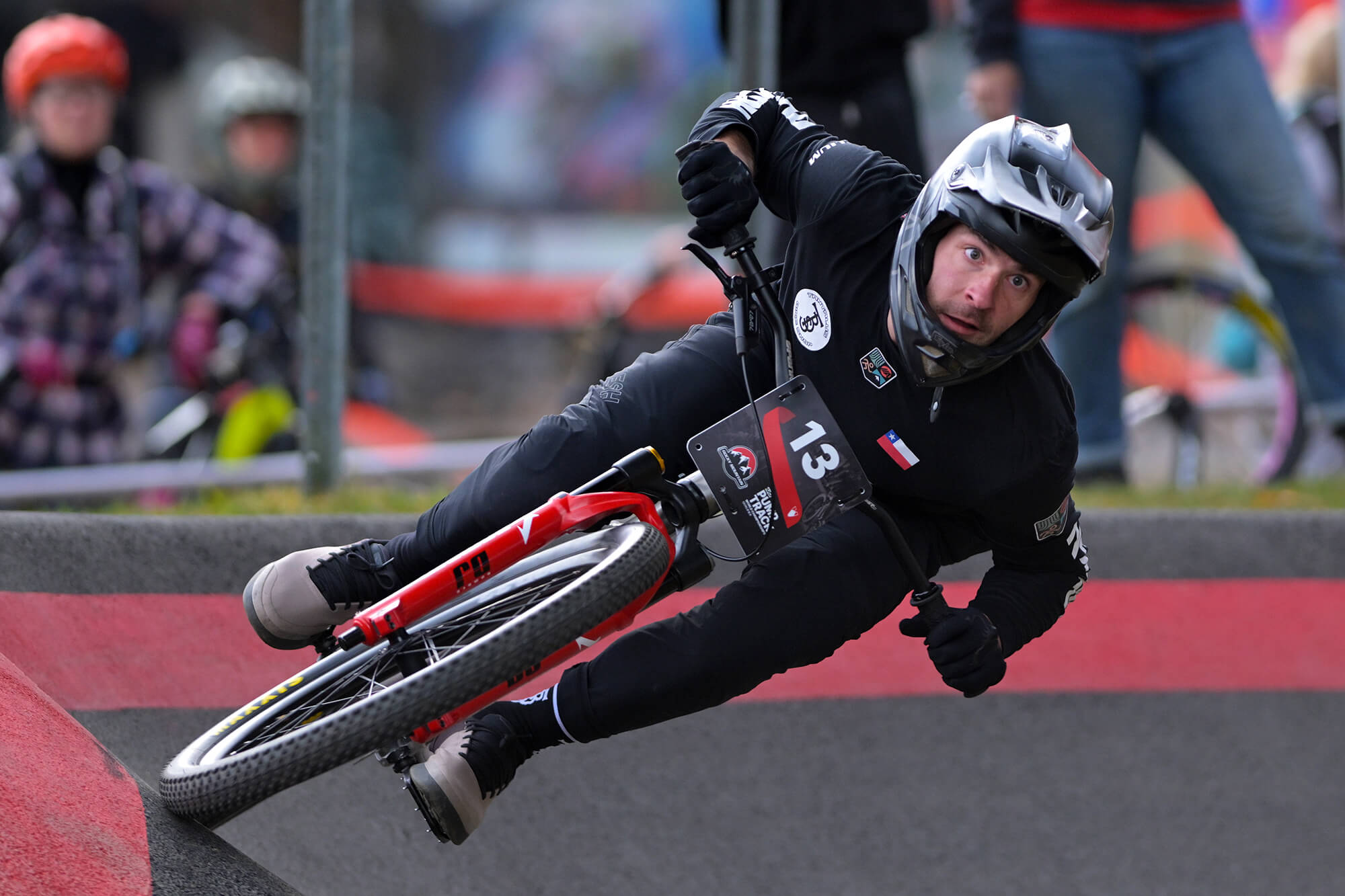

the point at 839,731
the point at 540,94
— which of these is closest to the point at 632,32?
the point at 540,94

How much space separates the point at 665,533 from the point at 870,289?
64 cm

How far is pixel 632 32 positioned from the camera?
1175cm

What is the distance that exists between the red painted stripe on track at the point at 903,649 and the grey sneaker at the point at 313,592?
0.78 meters

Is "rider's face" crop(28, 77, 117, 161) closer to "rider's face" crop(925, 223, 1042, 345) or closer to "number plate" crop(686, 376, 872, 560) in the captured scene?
"number plate" crop(686, 376, 872, 560)

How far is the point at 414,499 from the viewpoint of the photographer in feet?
16.3

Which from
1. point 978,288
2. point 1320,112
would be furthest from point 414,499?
point 1320,112

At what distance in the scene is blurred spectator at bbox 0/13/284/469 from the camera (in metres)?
5.82

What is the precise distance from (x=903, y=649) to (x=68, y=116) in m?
3.77

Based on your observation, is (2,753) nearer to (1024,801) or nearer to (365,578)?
(365,578)

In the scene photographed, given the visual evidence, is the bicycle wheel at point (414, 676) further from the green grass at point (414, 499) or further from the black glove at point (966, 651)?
the green grass at point (414, 499)

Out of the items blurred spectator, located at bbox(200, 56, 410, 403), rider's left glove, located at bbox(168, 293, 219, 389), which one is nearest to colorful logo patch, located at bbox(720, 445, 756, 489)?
rider's left glove, located at bbox(168, 293, 219, 389)

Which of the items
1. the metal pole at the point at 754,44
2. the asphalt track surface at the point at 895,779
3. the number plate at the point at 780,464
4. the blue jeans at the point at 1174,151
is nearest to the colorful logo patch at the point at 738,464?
the number plate at the point at 780,464

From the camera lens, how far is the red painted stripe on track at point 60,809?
252cm

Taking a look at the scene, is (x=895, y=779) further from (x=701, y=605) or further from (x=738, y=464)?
(x=738, y=464)
